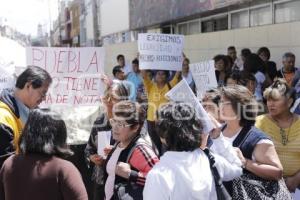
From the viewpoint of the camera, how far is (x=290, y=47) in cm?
905

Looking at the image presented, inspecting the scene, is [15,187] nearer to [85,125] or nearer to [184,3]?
[85,125]

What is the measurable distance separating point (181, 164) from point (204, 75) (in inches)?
122

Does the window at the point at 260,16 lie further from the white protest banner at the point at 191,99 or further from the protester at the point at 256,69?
the white protest banner at the point at 191,99

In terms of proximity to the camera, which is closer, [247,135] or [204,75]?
[247,135]

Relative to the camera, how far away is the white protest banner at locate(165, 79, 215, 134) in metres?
2.83

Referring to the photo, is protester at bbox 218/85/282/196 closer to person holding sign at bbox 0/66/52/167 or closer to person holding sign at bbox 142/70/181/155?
person holding sign at bbox 0/66/52/167

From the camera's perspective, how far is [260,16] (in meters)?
10.6

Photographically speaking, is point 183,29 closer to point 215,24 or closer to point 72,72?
point 215,24

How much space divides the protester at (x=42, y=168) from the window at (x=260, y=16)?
801 cm

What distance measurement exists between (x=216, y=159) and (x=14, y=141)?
1261 millimetres

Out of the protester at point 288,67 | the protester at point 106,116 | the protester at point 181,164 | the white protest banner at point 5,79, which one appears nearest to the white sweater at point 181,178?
the protester at point 181,164

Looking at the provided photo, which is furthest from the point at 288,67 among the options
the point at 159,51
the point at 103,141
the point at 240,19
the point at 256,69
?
the point at 103,141

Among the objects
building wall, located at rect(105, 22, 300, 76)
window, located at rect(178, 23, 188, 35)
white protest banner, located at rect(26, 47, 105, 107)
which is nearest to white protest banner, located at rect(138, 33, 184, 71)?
white protest banner, located at rect(26, 47, 105, 107)

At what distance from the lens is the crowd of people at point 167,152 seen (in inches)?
105
